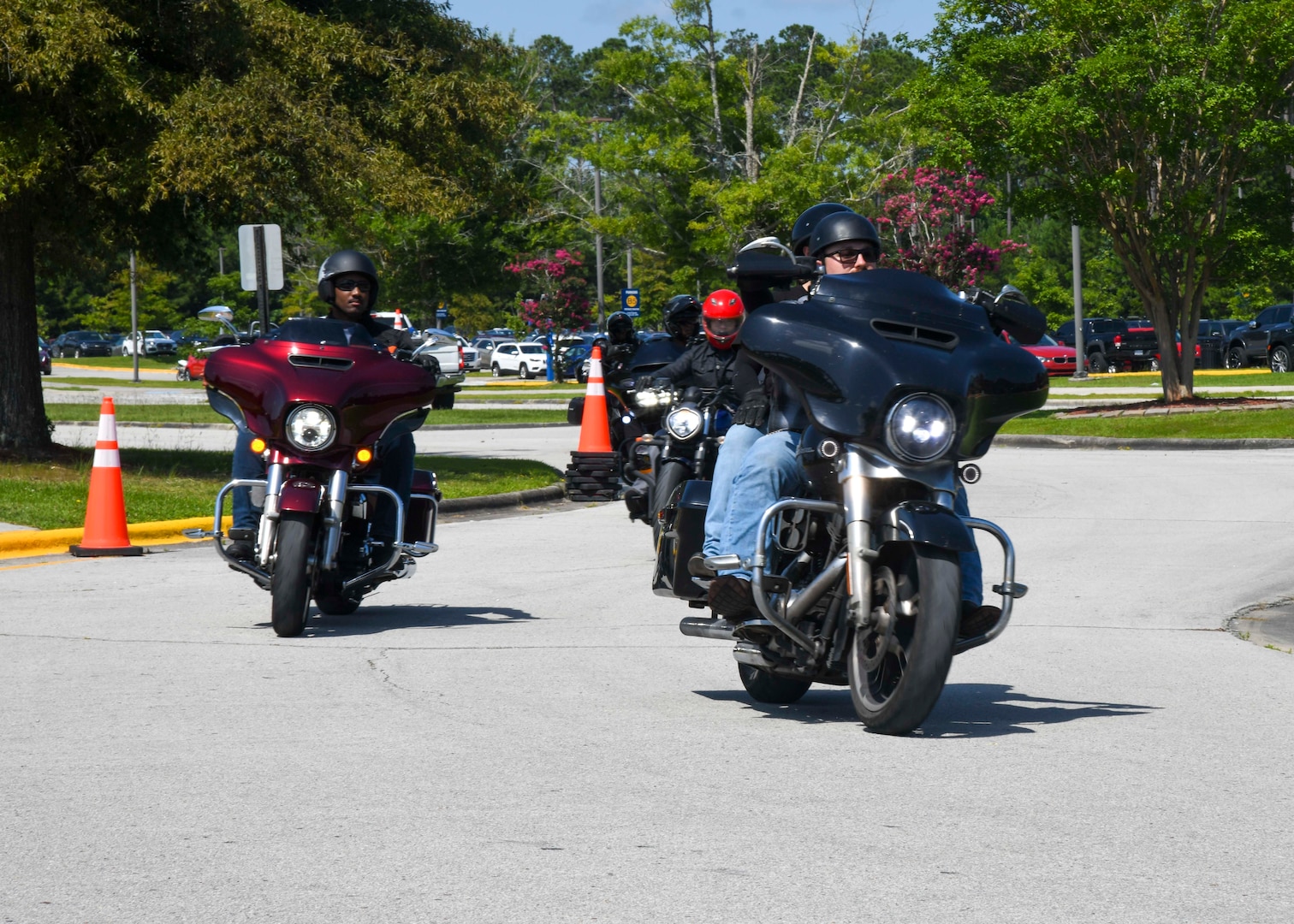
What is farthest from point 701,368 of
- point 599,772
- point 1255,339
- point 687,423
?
point 1255,339

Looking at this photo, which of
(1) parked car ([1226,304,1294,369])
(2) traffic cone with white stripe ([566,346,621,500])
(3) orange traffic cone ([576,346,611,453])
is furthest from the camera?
(1) parked car ([1226,304,1294,369])

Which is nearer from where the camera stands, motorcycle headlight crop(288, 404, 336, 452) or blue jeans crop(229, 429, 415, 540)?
motorcycle headlight crop(288, 404, 336, 452)

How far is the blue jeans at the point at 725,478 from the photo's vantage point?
6.83m

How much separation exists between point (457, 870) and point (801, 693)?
286cm

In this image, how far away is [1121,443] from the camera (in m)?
24.0

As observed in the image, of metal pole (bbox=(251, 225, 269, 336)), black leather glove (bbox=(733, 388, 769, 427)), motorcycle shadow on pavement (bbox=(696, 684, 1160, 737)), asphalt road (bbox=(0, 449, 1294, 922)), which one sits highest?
metal pole (bbox=(251, 225, 269, 336))

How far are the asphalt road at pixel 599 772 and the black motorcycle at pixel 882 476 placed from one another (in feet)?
1.11

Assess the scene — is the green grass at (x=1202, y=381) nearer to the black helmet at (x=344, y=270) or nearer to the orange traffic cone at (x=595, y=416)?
the orange traffic cone at (x=595, y=416)

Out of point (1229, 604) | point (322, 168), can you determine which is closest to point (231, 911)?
point (1229, 604)

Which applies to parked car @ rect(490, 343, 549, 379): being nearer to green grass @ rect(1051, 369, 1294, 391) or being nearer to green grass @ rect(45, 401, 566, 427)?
green grass @ rect(1051, 369, 1294, 391)

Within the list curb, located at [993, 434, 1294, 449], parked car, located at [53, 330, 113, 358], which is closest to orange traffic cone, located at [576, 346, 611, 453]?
curb, located at [993, 434, 1294, 449]

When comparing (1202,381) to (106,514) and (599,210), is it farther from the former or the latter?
(106,514)

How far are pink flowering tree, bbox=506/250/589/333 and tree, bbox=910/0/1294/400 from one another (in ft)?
128

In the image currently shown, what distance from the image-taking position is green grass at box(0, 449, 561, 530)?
14.9 m
